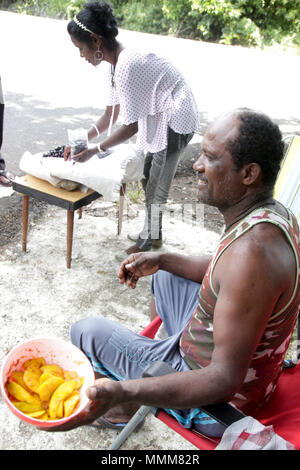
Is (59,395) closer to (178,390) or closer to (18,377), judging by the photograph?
(18,377)

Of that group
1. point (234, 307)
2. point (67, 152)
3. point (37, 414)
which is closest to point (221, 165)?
point (234, 307)

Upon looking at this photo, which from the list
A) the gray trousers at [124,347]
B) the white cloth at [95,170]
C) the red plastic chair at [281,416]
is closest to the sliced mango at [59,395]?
the gray trousers at [124,347]

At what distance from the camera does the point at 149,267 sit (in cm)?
189

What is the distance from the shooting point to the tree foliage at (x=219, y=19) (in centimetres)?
1483

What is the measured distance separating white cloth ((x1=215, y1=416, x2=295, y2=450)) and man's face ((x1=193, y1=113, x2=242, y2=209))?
72cm

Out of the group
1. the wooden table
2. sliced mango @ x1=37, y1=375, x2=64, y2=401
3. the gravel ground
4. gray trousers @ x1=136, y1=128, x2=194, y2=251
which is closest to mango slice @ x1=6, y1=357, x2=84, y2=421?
sliced mango @ x1=37, y1=375, x2=64, y2=401

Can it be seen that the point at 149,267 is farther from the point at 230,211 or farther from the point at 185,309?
the point at 230,211

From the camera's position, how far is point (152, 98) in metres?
2.80

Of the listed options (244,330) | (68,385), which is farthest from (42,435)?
(244,330)

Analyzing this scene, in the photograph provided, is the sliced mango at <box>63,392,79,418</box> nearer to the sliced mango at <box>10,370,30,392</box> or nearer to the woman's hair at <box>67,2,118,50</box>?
the sliced mango at <box>10,370,30,392</box>

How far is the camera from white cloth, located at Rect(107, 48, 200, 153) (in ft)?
8.68

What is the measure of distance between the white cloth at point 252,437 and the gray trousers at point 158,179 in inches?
82.5

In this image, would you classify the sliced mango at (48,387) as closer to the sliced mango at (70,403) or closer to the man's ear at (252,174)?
the sliced mango at (70,403)

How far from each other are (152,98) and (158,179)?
2.00ft
